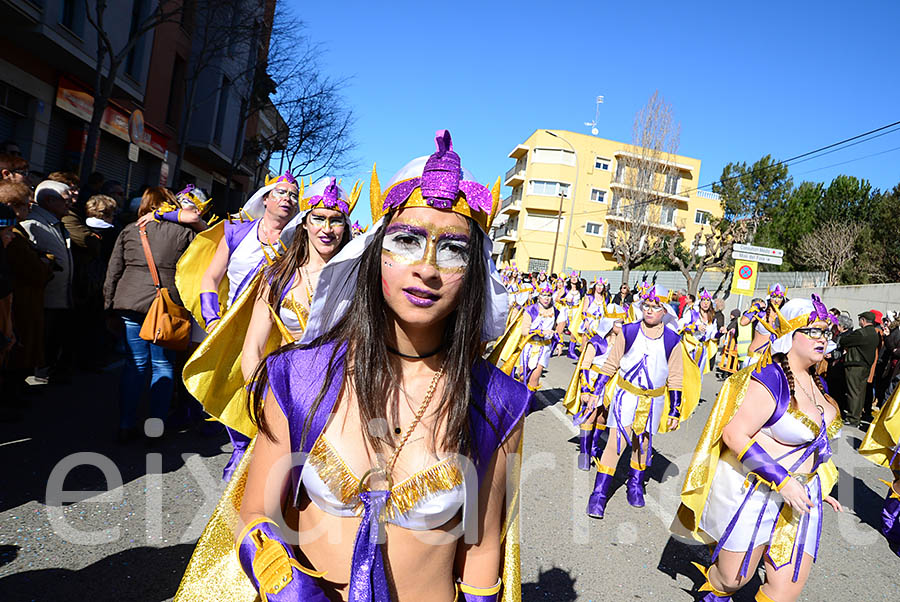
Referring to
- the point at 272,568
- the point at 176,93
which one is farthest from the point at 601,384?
the point at 176,93

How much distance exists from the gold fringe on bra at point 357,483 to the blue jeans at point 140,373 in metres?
4.13

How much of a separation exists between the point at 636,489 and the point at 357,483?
4.48 meters

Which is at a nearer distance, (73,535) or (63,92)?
(73,535)

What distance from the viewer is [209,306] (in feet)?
13.8

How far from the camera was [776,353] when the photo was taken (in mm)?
3637

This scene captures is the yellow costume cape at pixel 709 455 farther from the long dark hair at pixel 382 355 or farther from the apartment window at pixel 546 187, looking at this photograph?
the apartment window at pixel 546 187

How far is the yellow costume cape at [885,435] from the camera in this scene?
18.4 ft

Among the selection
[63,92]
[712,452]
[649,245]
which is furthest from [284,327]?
[649,245]

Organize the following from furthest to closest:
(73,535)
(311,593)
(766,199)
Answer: (766,199) → (73,535) → (311,593)

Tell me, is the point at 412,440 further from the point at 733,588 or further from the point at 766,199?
the point at 766,199

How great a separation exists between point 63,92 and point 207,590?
1570cm

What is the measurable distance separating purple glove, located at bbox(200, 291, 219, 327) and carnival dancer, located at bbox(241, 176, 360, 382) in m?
0.66

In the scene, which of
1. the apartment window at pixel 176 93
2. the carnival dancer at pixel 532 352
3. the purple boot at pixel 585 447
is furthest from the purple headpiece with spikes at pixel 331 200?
the apartment window at pixel 176 93

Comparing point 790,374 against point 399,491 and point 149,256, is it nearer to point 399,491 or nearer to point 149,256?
point 399,491
